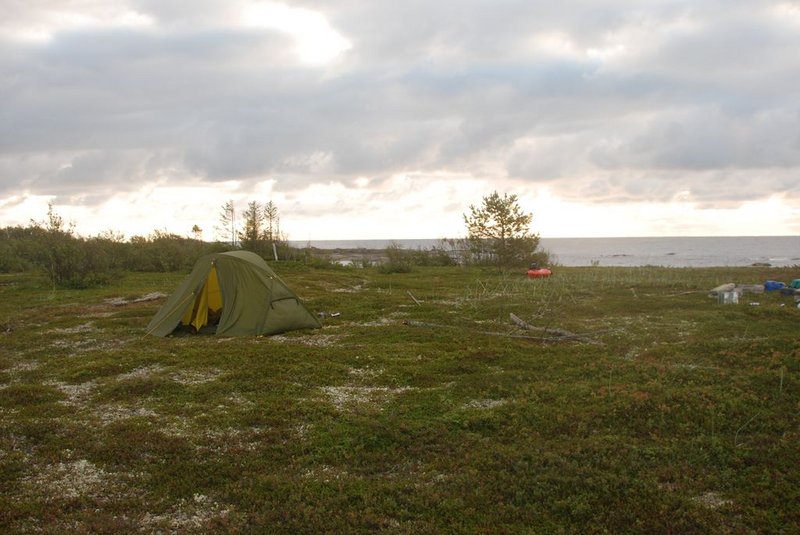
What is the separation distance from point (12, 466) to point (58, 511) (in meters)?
1.62

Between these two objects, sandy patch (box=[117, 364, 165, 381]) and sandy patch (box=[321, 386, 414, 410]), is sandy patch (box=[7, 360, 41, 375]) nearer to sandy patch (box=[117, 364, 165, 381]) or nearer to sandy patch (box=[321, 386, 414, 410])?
sandy patch (box=[117, 364, 165, 381])

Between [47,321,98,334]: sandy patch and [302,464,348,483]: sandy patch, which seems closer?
[302,464,348,483]: sandy patch

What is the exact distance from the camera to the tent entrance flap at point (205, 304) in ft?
52.0

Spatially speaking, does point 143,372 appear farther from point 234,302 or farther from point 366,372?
point 366,372

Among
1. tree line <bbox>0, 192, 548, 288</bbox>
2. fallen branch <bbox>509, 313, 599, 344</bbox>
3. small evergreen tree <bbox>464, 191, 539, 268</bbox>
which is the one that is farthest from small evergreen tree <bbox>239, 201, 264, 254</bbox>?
fallen branch <bbox>509, 313, 599, 344</bbox>

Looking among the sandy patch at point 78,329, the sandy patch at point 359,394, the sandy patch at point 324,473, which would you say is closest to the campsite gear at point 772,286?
the sandy patch at point 359,394

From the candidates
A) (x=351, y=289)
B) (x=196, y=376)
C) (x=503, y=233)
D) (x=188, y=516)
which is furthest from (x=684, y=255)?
(x=188, y=516)

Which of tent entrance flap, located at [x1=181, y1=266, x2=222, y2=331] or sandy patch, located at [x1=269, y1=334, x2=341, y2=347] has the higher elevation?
tent entrance flap, located at [x1=181, y1=266, x2=222, y2=331]

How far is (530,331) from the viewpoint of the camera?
50.0 feet

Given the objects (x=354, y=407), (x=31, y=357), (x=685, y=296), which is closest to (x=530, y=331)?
A: (x=354, y=407)

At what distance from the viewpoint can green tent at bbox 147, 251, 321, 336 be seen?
51.0ft

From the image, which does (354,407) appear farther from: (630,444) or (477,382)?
(630,444)

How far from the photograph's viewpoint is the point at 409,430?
8.12 m

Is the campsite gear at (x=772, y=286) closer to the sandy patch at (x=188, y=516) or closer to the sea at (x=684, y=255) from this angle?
the sea at (x=684, y=255)
